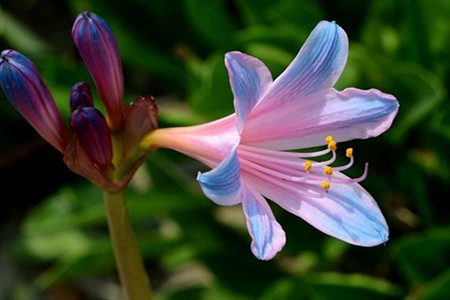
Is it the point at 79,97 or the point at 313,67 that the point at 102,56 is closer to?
the point at 79,97

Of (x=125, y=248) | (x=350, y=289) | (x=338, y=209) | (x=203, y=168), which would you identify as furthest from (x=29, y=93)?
(x=203, y=168)

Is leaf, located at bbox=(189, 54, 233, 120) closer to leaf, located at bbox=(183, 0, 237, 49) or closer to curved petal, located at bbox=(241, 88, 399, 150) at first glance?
leaf, located at bbox=(183, 0, 237, 49)

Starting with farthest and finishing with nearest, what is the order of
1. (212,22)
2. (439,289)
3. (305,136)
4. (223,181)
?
(212,22)
(439,289)
(305,136)
(223,181)

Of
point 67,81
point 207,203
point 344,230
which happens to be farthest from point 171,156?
point 344,230

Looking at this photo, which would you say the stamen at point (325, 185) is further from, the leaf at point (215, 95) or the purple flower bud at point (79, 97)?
the leaf at point (215, 95)

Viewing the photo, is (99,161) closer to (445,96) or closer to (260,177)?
(260,177)

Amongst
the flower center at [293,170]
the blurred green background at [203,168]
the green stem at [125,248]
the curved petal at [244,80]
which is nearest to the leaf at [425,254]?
the blurred green background at [203,168]

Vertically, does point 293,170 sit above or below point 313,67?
below
